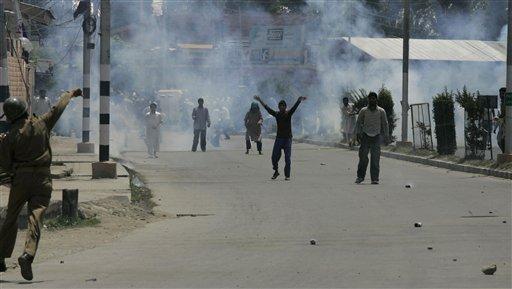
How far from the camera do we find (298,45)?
60.1 m

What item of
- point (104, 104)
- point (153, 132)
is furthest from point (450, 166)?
point (153, 132)

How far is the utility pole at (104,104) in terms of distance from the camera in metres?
20.7

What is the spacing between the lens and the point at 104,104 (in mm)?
20953

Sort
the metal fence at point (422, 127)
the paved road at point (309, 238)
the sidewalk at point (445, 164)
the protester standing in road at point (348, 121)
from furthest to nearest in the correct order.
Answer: the protester standing in road at point (348, 121) → the metal fence at point (422, 127) → the sidewalk at point (445, 164) → the paved road at point (309, 238)

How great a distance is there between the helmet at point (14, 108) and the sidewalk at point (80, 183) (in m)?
4.01

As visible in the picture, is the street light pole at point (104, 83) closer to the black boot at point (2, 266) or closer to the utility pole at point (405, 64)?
the black boot at point (2, 266)

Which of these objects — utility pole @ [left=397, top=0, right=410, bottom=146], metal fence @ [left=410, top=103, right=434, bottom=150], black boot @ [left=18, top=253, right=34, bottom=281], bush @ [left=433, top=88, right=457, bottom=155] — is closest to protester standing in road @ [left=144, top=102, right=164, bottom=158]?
utility pole @ [left=397, top=0, right=410, bottom=146]

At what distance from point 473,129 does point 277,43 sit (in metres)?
34.0

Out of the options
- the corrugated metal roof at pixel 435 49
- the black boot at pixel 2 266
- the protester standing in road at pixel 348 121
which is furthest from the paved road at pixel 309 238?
the corrugated metal roof at pixel 435 49

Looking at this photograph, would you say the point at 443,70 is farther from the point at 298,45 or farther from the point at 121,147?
the point at 121,147

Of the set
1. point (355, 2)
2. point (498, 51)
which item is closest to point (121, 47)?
point (355, 2)

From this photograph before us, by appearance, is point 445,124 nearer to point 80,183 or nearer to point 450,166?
point 450,166

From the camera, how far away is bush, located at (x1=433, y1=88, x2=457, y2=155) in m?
28.8

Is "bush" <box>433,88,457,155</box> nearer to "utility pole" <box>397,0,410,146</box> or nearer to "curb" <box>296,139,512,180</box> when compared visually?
"curb" <box>296,139,512,180</box>
